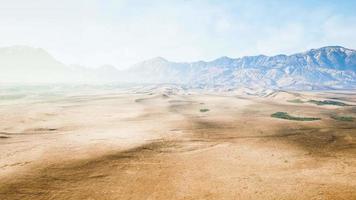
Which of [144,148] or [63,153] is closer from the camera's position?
[63,153]

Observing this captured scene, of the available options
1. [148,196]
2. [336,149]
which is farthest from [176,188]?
[336,149]

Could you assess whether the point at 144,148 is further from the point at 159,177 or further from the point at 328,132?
the point at 328,132

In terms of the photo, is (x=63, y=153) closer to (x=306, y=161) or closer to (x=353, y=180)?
(x=306, y=161)

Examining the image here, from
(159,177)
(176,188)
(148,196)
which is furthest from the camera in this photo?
(159,177)

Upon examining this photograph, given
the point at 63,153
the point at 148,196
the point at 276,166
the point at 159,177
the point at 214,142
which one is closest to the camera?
the point at 148,196

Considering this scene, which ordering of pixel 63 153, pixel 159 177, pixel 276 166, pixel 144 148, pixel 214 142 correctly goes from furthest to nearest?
pixel 214 142 < pixel 144 148 < pixel 63 153 < pixel 276 166 < pixel 159 177

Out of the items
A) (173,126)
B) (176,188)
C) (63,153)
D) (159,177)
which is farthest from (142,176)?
(173,126)
